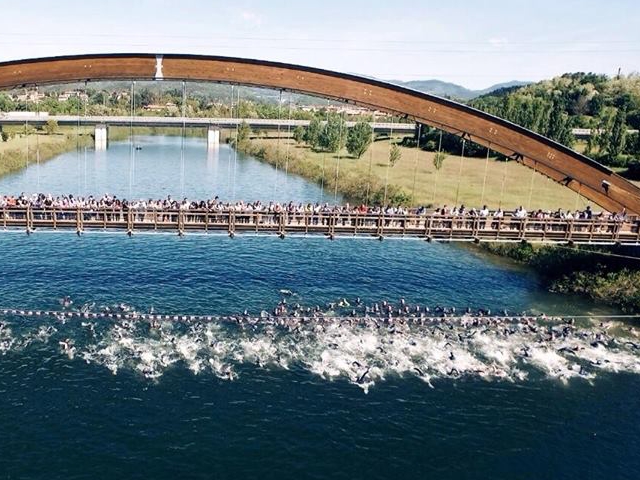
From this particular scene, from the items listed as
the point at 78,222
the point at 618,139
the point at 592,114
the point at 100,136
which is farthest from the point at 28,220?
the point at 592,114

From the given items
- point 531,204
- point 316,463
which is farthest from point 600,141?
point 316,463

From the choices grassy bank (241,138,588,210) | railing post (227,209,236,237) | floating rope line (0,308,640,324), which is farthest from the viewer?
grassy bank (241,138,588,210)

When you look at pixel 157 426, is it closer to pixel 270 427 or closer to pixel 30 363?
pixel 270 427

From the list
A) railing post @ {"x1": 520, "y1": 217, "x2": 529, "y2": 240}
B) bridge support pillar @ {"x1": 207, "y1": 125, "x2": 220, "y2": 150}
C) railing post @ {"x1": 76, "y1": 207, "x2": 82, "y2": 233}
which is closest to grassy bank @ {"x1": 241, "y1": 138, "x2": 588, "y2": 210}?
bridge support pillar @ {"x1": 207, "y1": 125, "x2": 220, "y2": 150}

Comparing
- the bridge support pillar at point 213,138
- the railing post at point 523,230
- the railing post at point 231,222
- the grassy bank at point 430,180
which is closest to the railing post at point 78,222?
the railing post at point 231,222

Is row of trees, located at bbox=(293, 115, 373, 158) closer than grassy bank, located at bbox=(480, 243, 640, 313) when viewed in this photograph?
No

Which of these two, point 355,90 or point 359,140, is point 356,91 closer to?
point 355,90

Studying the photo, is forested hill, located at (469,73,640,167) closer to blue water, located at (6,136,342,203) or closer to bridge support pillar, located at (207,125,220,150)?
blue water, located at (6,136,342,203)

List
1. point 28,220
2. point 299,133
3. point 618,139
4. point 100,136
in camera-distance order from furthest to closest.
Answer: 1. point 299,133
2. point 100,136
3. point 618,139
4. point 28,220
